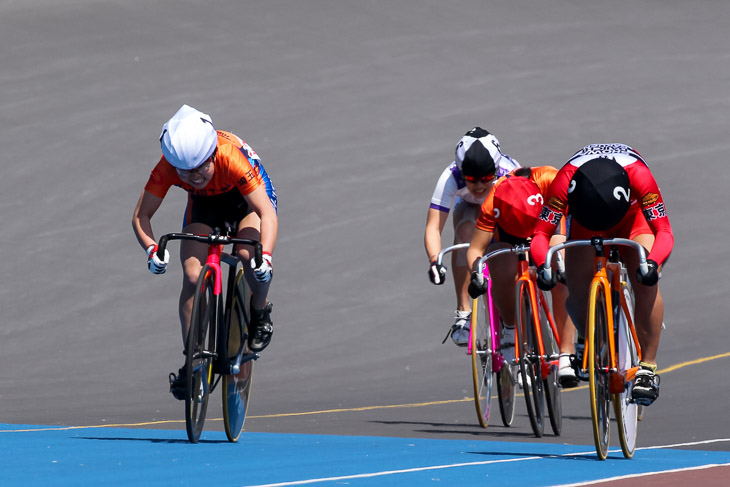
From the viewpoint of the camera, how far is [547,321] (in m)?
8.02

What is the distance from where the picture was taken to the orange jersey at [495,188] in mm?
8273

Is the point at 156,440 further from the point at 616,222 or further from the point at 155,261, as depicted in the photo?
the point at 616,222

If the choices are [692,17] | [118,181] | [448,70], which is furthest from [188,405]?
[692,17]

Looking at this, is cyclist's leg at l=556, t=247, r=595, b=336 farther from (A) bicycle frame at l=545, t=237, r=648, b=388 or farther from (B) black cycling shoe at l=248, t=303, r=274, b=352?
(B) black cycling shoe at l=248, t=303, r=274, b=352

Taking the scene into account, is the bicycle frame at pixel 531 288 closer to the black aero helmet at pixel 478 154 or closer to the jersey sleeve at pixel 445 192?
the black aero helmet at pixel 478 154

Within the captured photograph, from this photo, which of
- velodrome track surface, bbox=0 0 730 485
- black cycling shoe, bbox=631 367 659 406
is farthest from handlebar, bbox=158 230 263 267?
black cycling shoe, bbox=631 367 659 406

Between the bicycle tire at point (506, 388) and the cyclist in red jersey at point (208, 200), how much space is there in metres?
1.58

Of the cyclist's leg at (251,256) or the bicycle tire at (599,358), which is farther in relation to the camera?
the cyclist's leg at (251,256)

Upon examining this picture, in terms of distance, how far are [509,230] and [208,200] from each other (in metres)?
1.82

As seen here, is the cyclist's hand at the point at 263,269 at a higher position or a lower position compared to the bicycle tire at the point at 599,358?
higher

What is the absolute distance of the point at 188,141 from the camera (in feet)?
23.3

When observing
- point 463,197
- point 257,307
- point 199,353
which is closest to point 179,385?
point 199,353

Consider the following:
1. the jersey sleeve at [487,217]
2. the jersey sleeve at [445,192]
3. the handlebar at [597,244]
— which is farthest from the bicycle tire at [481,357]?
the handlebar at [597,244]

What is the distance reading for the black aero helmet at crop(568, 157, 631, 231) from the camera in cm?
655
